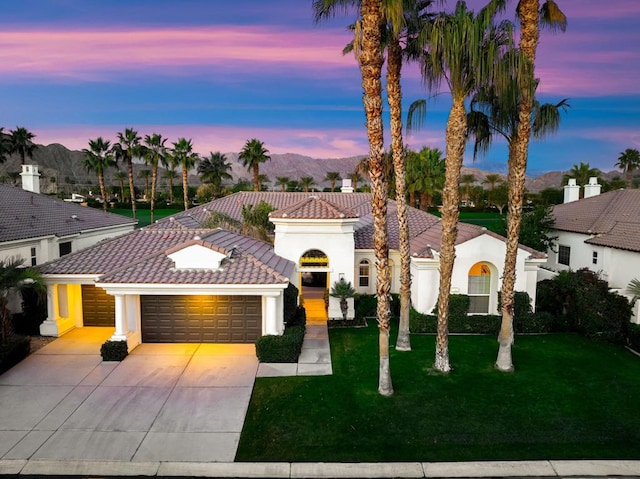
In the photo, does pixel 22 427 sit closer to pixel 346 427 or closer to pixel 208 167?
pixel 346 427

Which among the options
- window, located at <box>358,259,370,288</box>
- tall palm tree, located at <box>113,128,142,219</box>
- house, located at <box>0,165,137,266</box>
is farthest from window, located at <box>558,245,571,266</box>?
tall palm tree, located at <box>113,128,142,219</box>

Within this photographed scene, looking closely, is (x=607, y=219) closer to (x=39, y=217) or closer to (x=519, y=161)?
(x=519, y=161)

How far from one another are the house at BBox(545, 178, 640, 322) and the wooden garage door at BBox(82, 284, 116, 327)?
22126mm

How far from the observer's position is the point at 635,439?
995 cm

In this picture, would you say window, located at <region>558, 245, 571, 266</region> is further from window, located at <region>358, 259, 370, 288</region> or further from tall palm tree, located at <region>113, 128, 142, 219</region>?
tall palm tree, located at <region>113, 128, 142, 219</region>

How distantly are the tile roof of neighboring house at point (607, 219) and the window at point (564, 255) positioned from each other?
4.46 feet

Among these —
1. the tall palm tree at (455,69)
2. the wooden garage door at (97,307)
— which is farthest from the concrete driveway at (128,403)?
the tall palm tree at (455,69)

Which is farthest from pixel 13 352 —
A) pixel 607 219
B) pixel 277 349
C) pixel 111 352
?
pixel 607 219

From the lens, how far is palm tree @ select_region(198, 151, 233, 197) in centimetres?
6662

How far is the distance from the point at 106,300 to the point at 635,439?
18.8 metres

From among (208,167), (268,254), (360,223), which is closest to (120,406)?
(268,254)

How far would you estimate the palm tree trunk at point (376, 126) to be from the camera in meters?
10.8

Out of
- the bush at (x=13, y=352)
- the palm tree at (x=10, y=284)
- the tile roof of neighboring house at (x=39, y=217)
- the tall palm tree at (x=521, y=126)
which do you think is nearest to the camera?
the tall palm tree at (x=521, y=126)

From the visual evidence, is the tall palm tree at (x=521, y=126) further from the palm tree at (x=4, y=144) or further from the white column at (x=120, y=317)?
the palm tree at (x=4, y=144)
